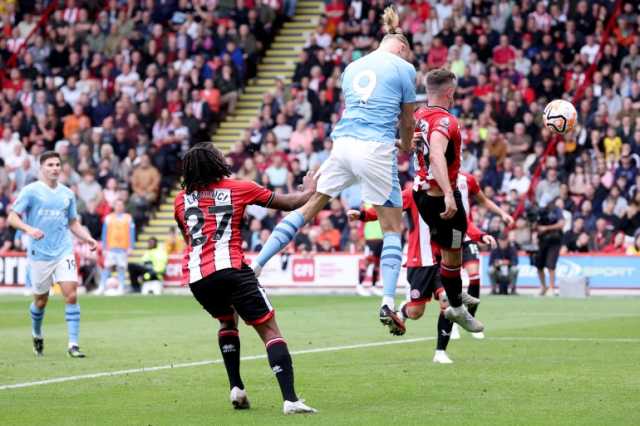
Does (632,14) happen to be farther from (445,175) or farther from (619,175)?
(445,175)

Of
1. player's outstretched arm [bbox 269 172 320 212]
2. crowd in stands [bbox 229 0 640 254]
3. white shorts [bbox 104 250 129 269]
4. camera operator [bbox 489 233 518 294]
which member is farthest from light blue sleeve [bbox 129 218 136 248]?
player's outstretched arm [bbox 269 172 320 212]

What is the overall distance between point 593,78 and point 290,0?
10.8 meters

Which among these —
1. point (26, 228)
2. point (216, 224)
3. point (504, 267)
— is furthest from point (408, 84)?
point (504, 267)

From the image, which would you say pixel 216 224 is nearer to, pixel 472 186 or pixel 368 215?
pixel 368 215

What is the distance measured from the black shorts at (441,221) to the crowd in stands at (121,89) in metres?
22.4

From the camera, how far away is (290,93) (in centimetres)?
3569

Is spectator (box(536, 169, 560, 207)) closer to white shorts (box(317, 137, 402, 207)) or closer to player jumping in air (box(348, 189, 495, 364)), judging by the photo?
player jumping in air (box(348, 189, 495, 364))

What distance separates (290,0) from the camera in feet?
127

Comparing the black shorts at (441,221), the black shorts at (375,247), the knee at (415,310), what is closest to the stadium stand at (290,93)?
the black shorts at (375,247)

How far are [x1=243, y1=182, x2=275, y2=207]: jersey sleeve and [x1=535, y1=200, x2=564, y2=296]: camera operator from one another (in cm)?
1985

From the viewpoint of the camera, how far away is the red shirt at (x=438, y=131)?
11.9 m

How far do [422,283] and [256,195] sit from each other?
4.36m

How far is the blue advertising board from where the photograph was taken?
28.8m

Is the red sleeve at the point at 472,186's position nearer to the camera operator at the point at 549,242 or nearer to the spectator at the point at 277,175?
the camera operator at the point at 549,242
